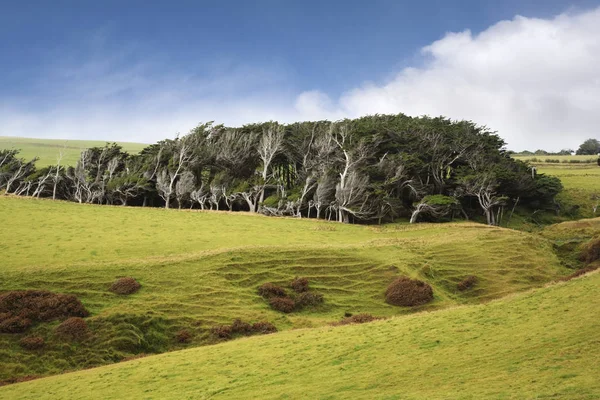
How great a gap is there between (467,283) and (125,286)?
2988 cm

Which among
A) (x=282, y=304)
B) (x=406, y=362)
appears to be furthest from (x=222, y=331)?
(x=406, y=362)

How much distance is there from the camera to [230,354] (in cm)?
2616

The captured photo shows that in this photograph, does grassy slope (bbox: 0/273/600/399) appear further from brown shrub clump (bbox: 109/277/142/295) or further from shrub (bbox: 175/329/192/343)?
brown shrub clump (bbox: 109/277/142/295)

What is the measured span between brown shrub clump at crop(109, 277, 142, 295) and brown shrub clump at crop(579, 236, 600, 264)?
145ft

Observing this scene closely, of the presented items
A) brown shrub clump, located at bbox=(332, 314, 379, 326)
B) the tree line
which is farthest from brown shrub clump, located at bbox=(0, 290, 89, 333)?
the tree line

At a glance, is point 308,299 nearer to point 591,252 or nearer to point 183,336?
point 183,336

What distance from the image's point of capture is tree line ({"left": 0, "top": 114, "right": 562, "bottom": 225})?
72125mm

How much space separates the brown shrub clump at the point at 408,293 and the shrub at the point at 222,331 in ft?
47.4

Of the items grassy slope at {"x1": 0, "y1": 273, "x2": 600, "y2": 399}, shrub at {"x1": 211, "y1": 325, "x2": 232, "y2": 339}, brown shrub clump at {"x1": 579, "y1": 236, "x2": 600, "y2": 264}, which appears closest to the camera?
grassy slope at {"x1": 0, "y1": 273, "x2": 600, "y2": 399}

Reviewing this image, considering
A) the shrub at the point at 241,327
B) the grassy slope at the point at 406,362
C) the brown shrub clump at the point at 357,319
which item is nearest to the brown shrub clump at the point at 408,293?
the brown shrub clump at the point at 357,319

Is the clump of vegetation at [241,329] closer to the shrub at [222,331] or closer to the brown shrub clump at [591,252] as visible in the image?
the shrub at [222,331]

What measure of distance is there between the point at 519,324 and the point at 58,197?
83717mm

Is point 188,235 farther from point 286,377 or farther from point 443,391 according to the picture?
point 443,391

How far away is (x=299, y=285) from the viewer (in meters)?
40.5
